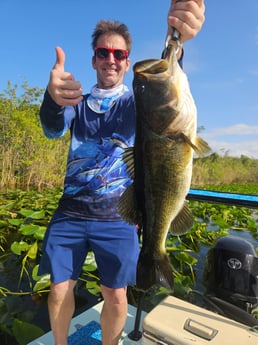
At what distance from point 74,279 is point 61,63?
1380mm

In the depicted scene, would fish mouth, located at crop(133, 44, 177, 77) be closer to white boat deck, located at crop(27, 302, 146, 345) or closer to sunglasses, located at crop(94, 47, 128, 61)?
sunglasses, located at crop(94, 47, 128, 61)

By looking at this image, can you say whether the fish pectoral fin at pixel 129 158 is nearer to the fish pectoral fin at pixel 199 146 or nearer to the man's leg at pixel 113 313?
the fish pectoral fin at pixel 199 146

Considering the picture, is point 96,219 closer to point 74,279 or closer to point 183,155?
point 74,279

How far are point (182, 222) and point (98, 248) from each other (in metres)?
0.61

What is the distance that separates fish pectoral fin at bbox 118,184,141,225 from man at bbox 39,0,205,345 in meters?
0.33

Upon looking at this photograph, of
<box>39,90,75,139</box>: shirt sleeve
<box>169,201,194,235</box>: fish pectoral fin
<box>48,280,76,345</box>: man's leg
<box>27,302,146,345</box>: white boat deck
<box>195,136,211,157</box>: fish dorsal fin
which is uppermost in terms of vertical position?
<box>39,90,75,139</box>: shirt sleeve

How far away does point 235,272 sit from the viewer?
2555mm

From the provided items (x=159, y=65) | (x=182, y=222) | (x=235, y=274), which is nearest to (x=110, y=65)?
(x=159, y=65)

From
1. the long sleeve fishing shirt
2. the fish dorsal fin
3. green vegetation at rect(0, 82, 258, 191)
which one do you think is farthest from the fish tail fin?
green vegetation at rect(0, 82, 258, 191)

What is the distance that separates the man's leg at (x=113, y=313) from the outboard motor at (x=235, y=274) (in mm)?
1065

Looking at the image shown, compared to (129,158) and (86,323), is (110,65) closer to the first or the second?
(129,158)

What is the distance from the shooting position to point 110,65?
2.03 metres

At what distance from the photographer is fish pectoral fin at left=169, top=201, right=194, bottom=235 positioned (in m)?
1.65

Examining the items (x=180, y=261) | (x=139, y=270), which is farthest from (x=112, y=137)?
(x=180, y=261)
